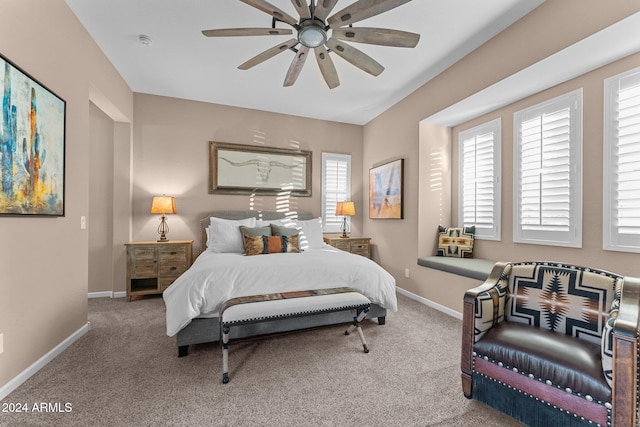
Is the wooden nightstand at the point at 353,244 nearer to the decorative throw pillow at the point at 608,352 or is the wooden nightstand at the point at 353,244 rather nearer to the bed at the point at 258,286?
the bed at the point at 258,286

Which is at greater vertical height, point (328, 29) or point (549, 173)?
point (328, 29)

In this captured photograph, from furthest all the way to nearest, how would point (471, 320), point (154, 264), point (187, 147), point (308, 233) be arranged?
point (187, 147) → point (308, 233) → point (154, 264) → point (471, 320)

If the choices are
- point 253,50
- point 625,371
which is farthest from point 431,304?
point 253,50

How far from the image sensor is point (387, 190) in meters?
4.56

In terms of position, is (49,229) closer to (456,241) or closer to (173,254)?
(173,254)

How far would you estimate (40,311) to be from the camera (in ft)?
7.00

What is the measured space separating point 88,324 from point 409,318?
11.5ft

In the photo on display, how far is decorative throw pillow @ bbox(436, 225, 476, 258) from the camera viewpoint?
11.9ft

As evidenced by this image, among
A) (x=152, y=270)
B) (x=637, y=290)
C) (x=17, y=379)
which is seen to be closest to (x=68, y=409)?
(x=17, y=379)

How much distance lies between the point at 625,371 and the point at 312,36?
103 inches

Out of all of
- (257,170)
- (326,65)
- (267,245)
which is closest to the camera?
(326,65)

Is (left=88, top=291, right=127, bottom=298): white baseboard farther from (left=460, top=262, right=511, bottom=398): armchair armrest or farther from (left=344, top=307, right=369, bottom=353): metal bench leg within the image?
(left=460, top=262, right=511, bottom=398): armchair armrest

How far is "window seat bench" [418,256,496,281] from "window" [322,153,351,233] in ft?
6.18

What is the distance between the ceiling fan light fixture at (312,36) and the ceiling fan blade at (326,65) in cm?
11
